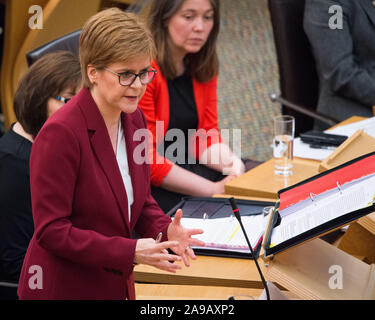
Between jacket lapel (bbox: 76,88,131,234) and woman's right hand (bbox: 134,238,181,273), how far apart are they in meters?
0.12

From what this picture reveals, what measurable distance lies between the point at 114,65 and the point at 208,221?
0.60 meters

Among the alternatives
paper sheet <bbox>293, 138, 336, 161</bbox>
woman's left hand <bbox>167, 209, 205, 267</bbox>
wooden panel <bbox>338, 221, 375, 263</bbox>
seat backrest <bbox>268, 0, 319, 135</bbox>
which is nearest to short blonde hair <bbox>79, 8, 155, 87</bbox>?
woman's left hand <bbox>167, 209, 205, 267</bbox>

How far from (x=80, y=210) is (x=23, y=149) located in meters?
0.57

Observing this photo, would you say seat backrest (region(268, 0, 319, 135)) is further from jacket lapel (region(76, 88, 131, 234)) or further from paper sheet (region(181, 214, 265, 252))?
jacket lapel (region(76, 88, 131, 234))

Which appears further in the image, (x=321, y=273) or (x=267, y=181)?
(x=267, y=181)

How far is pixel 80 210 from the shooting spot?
1.21 meters

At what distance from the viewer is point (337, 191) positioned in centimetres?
119

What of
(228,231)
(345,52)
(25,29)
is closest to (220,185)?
(228,231)

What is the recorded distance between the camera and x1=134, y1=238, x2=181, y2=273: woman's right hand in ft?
3.78

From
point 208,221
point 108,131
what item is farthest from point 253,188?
point 108,131

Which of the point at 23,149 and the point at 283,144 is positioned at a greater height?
the point at 23,149

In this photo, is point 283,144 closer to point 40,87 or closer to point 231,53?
point 40,87

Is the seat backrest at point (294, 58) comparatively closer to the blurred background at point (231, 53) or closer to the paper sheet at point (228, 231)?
the blurred background at point (231, 53)

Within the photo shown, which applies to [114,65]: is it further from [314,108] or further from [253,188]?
[314,108]
